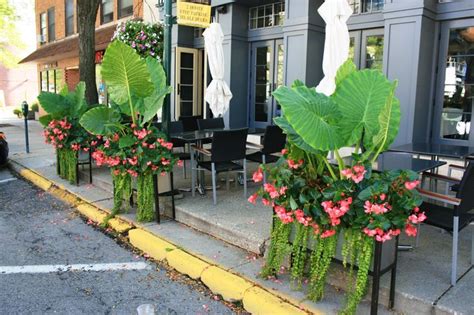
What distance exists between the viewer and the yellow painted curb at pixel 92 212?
18.0ft

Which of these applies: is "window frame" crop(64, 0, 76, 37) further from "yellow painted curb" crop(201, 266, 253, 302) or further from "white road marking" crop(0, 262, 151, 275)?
"yellow painted curb" crop(201, 266, 253, 302)

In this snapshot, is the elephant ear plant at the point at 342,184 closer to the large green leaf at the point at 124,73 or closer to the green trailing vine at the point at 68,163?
the large green leaf at the point at 124,73

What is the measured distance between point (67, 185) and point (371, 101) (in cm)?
569

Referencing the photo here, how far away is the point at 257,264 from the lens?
387cm

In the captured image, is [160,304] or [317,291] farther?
[160,304]

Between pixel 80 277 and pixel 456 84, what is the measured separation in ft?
20.2

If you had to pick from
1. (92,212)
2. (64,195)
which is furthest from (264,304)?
(64,195)

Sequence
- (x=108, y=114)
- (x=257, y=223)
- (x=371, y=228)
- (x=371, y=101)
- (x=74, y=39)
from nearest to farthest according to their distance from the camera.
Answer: (x=371, y=228)
(x=371, y=101)
(x=257, y=223)
(x=108, y=114)
(x=74, y=39)

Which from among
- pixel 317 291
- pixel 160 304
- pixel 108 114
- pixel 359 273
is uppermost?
pixel 108 114

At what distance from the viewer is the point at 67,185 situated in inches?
282

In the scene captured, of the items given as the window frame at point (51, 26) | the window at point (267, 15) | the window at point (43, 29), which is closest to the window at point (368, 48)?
the window at point (267, 15)

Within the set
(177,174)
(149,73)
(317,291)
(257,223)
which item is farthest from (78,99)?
(317,291)

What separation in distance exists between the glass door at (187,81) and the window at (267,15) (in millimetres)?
2110

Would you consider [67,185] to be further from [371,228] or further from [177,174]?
[371,228]
